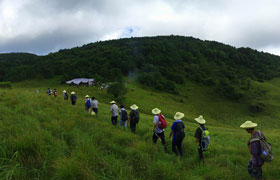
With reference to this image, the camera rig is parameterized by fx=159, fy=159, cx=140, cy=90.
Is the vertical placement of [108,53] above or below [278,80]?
above

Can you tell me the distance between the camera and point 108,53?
366ft

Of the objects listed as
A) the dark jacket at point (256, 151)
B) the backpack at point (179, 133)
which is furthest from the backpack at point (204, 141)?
the dark jacket at point (256, 151)

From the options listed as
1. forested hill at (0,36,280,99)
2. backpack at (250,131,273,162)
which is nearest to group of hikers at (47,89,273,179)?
backpack at (250,131,273,162)

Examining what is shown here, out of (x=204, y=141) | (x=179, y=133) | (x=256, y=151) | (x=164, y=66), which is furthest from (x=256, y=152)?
(x=164, y=66)

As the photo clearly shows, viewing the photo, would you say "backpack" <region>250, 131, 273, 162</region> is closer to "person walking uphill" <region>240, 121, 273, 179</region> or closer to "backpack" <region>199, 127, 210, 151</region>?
"person walking uphill" <region>240, 121, 273, 179</region>

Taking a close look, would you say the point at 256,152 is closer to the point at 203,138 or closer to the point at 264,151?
the point at 264,151

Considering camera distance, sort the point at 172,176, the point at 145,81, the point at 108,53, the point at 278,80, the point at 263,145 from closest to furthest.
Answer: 1. the point at 172,176
2. the point at 263,145
3. the point at 145,81
4. the point at 278,80
5. the point at 108,53

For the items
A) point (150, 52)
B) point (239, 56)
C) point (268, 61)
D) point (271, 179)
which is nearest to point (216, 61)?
point (239, 56)

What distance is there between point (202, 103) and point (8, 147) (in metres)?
63.3

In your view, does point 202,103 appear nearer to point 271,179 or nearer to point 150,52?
point 271,179

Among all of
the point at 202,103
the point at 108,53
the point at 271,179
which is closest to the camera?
the point at 271,179

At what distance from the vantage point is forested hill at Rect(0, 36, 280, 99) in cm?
7706

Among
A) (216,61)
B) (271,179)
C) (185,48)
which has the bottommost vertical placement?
(271,179)

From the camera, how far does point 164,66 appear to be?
10962 centimetres
